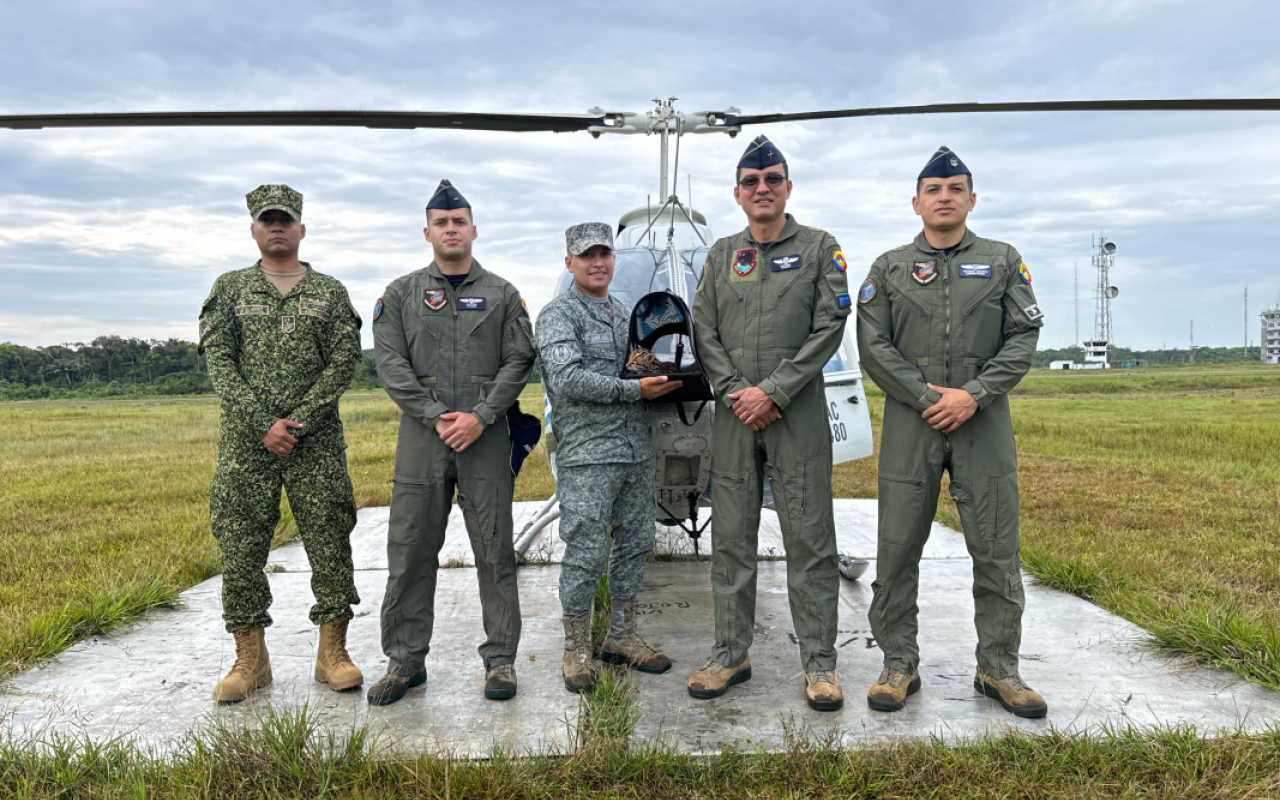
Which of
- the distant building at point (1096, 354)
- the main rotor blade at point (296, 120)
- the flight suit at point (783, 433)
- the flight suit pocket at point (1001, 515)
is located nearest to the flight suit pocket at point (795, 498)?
the flight suit at point (783, 433)

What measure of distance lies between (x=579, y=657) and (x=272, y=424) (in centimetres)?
172

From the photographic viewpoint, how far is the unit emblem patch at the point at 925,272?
340 cm

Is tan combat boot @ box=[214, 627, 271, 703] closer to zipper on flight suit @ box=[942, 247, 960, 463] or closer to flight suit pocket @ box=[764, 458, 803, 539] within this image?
flight suit pocket @ box=[764, 458, 803, 539]

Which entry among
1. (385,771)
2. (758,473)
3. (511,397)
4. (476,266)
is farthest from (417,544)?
(758,473)

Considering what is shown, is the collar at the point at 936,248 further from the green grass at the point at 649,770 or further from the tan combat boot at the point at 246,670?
the tan combat boot at the point at 246,670

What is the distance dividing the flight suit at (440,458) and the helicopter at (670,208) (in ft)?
2.60

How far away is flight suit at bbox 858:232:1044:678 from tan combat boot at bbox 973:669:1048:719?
39 millimetres

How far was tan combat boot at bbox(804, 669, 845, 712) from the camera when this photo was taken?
3.32 meters

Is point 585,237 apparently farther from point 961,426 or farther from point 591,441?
point 961,426

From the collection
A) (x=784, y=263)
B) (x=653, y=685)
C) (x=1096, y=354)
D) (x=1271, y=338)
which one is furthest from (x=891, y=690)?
(x=1271, y=338)

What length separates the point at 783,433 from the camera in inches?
137

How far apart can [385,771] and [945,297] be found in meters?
2.90

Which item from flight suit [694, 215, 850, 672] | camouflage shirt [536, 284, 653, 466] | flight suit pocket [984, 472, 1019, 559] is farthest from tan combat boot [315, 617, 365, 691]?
flight suit pocket [984, 472, 1019, 559]

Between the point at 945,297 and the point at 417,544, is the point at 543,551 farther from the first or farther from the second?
the point at 945,297
